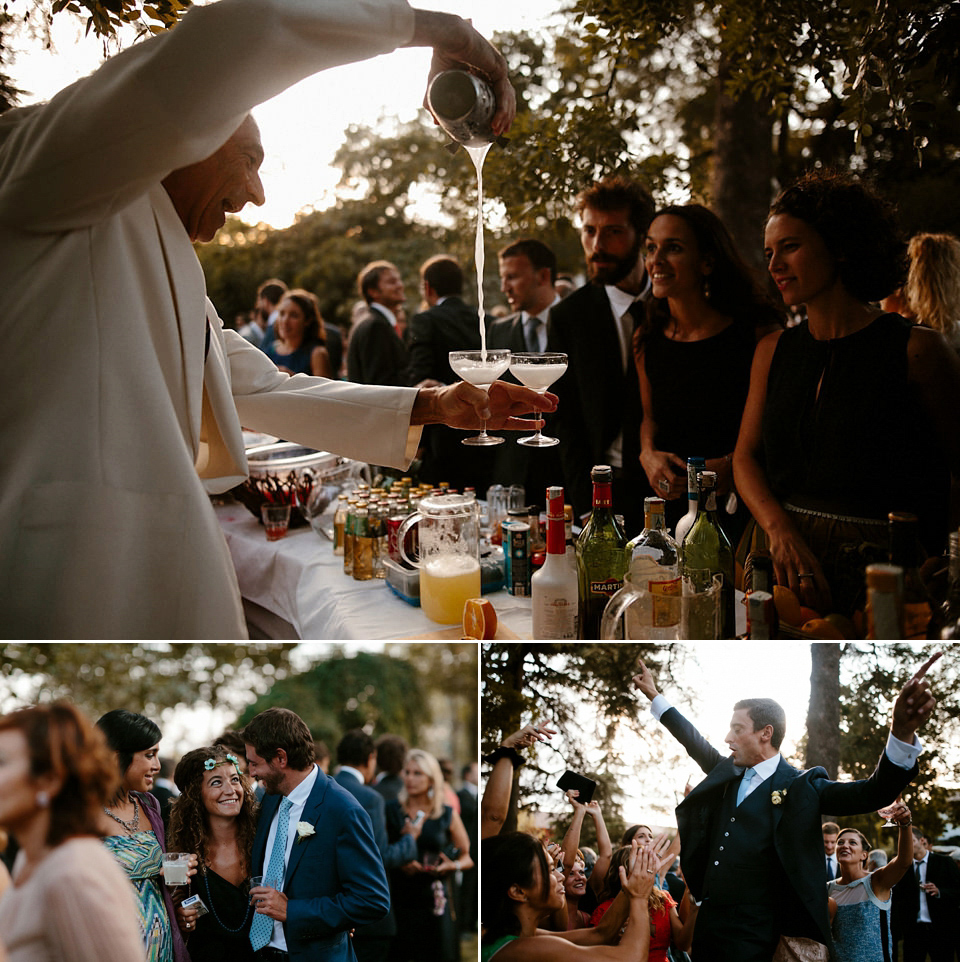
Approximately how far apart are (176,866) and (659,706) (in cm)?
75

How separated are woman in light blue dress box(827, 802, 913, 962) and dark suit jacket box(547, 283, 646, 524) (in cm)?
158

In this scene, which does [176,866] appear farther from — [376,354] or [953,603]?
[376,354]

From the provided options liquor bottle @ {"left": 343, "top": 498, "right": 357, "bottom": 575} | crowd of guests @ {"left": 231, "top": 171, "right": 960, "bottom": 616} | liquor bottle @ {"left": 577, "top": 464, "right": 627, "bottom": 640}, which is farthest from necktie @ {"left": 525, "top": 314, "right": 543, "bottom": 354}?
liquor bottle @ {"left": 577, "top": 464, "right": 627, "bottom": 640}

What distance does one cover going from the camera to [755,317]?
228 centimetres

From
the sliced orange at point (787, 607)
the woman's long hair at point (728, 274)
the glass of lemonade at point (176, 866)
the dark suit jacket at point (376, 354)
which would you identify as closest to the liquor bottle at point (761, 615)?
the sliced orange at point (787, 607)

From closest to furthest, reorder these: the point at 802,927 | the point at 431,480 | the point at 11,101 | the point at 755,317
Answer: the point at 802,927 < the point at 11,101 < the point at 755,317 < the point at 431,480

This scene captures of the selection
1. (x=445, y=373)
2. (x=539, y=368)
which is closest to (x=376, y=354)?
(x=445, y=373)

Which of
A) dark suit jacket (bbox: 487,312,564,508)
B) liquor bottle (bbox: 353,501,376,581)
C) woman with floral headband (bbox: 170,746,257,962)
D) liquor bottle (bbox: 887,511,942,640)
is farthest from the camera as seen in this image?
dark suit jacket (bbox: 487,312,564,508)

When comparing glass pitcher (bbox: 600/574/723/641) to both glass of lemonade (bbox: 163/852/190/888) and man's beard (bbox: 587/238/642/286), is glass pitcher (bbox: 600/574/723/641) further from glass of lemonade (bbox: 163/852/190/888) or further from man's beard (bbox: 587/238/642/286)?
man's beard (bbox: 587/238/642/286)

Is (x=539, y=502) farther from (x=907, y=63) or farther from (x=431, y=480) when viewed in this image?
(x=907, y=63)

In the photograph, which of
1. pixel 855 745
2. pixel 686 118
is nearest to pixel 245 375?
pixel 855 745

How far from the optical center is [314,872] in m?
1.21

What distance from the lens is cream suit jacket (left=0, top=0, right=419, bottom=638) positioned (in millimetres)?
954

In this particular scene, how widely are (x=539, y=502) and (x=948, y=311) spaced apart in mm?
1506
